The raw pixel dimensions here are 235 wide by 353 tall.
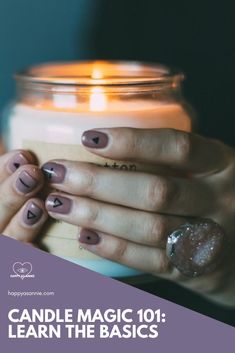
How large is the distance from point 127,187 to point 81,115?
0.04m

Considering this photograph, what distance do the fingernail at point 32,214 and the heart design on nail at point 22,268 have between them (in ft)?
0.07

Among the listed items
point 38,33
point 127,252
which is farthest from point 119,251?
point 38,33

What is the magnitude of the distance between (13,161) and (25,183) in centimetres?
1

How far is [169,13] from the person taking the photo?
470 millimetres

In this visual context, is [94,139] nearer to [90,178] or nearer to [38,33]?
[90,178]

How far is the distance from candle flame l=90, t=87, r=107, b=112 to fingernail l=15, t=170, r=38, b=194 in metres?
0.04

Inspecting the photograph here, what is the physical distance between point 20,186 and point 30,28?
0.26m

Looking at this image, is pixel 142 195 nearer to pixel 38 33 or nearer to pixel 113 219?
pixel 113 219

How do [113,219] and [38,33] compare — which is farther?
[38,33]

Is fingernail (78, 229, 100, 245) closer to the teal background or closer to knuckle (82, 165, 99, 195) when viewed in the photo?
knuckle (82, 165, 99, 195)

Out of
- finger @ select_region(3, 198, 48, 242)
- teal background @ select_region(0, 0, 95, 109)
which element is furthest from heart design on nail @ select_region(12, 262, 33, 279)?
teal background @ select_region(0, 0, 95, 109)

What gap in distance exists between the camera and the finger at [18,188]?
275 mm

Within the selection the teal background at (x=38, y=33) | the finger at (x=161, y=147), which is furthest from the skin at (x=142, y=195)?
the teal background at (x=38, y=33)

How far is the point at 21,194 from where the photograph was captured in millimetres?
283
